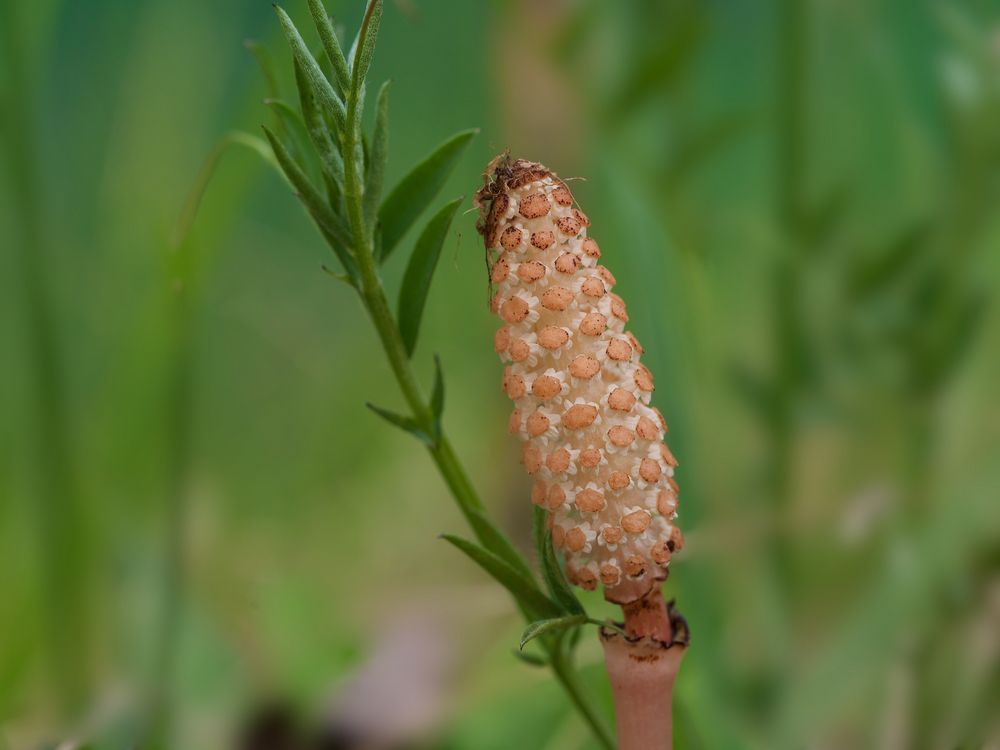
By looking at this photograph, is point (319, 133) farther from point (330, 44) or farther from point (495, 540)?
point (495, 540)

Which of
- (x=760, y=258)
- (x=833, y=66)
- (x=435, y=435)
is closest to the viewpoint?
(x=435, y=435)

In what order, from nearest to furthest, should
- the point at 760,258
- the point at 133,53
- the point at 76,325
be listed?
1. the point at 760,258
2. the point at 76,325
3. the point at 133,53

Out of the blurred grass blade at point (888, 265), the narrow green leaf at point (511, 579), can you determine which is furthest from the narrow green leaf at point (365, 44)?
the blurred grass blade at point (888, 265)

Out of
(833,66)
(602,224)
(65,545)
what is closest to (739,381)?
(602,224)

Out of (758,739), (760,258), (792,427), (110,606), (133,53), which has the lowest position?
(110,606)

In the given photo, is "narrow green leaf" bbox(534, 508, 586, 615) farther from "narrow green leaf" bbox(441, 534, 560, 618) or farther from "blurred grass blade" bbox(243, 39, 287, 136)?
"blurred grass blade" bbox(243, 39, 287, 136)

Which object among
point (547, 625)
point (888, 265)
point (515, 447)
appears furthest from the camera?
point (515, 447)

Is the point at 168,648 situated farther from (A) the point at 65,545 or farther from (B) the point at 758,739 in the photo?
(B) the point at 758,739

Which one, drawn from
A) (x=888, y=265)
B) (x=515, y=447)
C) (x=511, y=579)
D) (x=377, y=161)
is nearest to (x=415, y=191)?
(x=377, y=161)
